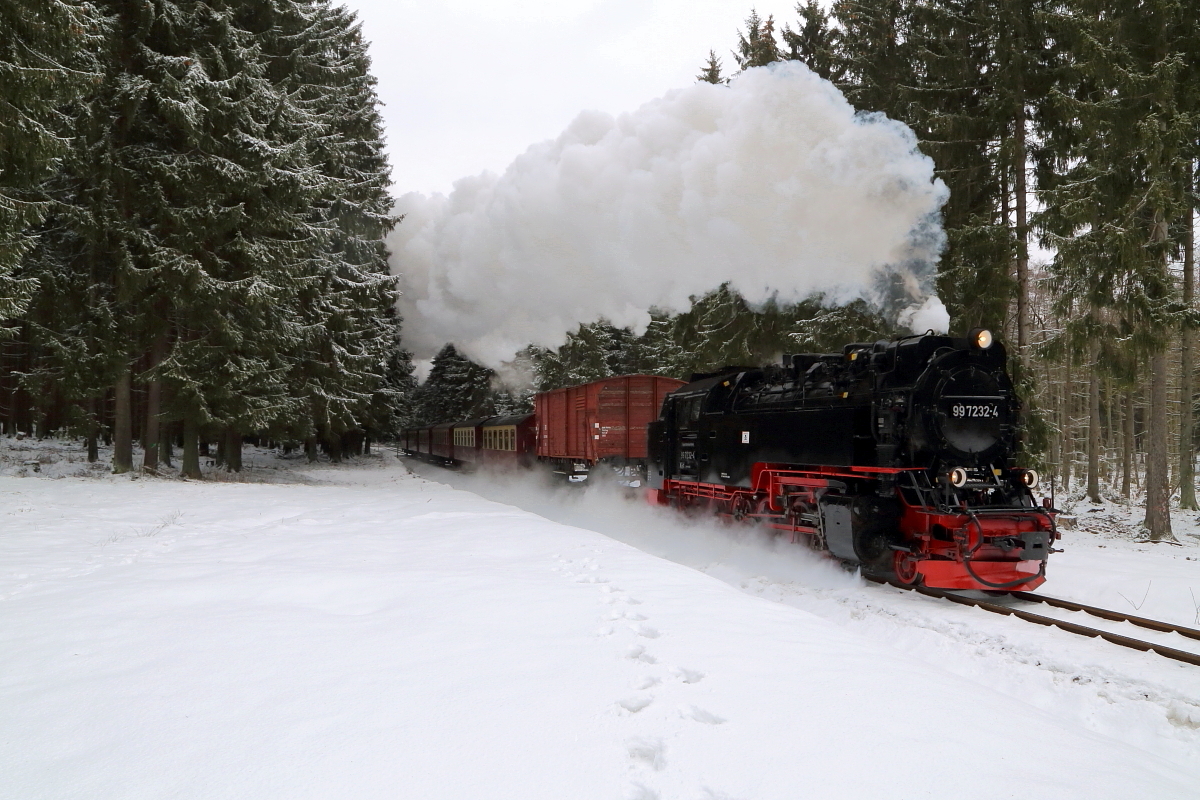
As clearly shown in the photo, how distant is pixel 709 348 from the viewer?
22344mm

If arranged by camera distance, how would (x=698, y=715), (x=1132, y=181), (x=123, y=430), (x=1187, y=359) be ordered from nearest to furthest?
1. (x=698, y=715)
2. (x=1132, y=181)
3. (x=123, y=430)
4. (x=1187, y=359)

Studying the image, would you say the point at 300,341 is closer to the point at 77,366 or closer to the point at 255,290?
the point at 255,290

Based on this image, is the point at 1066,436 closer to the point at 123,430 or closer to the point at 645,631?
the point at 645,631

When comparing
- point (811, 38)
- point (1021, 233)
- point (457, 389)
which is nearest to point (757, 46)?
point (811, 38)

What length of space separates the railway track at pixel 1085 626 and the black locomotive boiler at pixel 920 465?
0.72 feet

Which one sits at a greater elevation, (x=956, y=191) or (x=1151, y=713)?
(x=956, y=191)

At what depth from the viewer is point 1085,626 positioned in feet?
24.0

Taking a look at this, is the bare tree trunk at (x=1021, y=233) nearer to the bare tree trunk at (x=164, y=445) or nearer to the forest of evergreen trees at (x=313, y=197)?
the forest of evergreen trees at (x=313, y=197)

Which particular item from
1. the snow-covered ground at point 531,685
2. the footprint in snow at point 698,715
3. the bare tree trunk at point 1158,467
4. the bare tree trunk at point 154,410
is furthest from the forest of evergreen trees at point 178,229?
the bare tree trunk at point 1158,467

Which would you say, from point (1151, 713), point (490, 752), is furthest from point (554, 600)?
point (1151, 713)

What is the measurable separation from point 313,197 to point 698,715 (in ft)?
57.4

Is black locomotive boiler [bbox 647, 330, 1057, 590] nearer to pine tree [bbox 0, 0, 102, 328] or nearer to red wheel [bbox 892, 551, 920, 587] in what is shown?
red wheel [bbox 892, 551, 920, 587]

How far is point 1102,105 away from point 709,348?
1147cm

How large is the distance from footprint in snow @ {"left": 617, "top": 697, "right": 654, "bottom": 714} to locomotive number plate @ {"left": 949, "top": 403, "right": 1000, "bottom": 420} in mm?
6251
